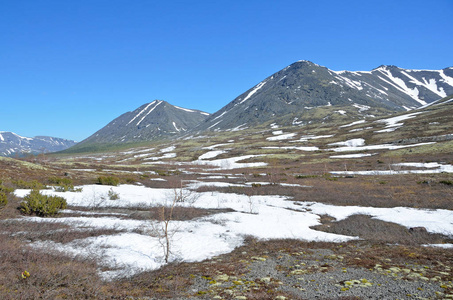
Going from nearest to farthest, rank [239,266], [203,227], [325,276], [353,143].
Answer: [325,276], [239,266], [203,227], [353,143]

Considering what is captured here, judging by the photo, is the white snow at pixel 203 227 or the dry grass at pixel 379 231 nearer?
the white snow at pixel 203 227

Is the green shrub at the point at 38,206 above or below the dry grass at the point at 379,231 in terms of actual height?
above

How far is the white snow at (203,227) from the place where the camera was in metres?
10.5

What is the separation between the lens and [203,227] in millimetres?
16406

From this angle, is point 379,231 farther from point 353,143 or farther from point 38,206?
point 353,143

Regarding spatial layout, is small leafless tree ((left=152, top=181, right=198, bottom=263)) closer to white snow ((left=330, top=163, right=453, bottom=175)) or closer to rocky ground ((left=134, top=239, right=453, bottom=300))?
rocky ground ((left=134, top=239, right=453, bottom=300))

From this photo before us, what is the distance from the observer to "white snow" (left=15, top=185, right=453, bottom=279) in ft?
34.4

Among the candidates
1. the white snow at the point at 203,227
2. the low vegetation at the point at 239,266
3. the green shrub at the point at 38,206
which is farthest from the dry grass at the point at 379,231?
the green shrub at the point at 38,206

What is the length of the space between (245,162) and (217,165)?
9560mm

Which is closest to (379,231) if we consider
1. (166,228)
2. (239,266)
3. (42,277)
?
(239,266)

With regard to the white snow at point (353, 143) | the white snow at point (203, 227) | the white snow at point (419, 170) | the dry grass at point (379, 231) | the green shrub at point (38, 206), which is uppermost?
the white snow at point (353, 143)

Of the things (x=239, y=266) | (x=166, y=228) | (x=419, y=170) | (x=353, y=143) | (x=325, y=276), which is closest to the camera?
(x=325, y=276)

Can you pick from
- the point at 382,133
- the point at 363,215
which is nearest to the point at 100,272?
the point at 363,215

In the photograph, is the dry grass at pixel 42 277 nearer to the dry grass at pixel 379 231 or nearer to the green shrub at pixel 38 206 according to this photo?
the green shrub at pixel 38 206
